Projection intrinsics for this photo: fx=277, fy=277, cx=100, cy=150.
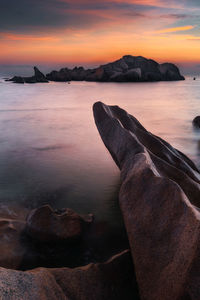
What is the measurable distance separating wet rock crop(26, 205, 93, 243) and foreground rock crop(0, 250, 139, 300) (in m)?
0.95

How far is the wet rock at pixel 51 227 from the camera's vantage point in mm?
3383

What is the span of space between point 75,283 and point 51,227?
1.26m

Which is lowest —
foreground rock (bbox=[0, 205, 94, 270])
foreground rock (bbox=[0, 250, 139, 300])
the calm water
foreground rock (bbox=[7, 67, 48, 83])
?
the calm water

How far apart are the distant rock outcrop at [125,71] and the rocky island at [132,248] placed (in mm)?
61739

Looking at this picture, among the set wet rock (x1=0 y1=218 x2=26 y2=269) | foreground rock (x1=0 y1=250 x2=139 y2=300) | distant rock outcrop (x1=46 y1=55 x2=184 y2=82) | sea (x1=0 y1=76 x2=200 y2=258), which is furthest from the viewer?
distant rock outcrop (x1=46 y1=55 x2=184 y2=82)

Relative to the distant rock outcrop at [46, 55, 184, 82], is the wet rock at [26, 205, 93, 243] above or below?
below

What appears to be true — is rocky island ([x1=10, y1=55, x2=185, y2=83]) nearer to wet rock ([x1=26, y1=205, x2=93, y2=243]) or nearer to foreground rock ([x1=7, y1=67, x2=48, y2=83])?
foreground rock ([x1=7, y1=67, x2=48, y2=83])

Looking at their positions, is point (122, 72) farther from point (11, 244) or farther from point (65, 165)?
point (11, 244)

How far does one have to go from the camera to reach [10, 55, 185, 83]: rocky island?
211ft

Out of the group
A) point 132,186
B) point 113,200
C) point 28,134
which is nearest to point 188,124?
point 28,134

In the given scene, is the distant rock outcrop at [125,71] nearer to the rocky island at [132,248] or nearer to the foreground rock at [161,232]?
the rocky island at [132,248]

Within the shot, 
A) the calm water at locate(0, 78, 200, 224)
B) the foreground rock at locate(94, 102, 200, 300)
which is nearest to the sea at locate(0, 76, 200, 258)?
the calm water at locate(0, 78, 200, 224)

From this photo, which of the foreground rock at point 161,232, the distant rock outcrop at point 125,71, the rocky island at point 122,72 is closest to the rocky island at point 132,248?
the foreground rock at point 161,232

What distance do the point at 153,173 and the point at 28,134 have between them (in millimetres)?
8775
